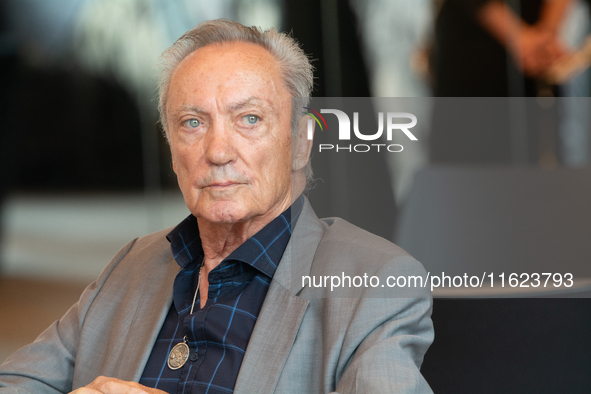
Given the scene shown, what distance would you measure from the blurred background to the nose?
258 mm

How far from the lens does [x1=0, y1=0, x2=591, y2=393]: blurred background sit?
1.58 meters

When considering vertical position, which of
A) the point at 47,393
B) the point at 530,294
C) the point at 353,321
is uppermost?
the point at 530,294

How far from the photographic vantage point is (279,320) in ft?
4.33

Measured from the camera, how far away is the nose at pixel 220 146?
1447 mm

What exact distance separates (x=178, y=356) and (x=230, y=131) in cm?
58

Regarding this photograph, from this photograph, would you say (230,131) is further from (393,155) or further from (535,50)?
(535,50)

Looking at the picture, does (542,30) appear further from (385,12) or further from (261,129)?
(261,129)

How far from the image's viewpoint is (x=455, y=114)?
5.45 feet

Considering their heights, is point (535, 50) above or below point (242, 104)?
above

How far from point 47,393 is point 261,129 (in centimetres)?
92

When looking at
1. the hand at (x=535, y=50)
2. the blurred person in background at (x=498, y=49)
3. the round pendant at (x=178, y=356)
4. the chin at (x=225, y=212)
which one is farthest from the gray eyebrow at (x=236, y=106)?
the hand at (x=535, y=50)

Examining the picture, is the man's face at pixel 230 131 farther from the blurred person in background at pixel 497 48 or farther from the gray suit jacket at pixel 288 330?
the blurred person in background at pixel 497 48

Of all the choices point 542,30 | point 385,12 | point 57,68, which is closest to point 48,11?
point 57,68

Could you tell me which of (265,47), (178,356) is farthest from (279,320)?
(265,47)
